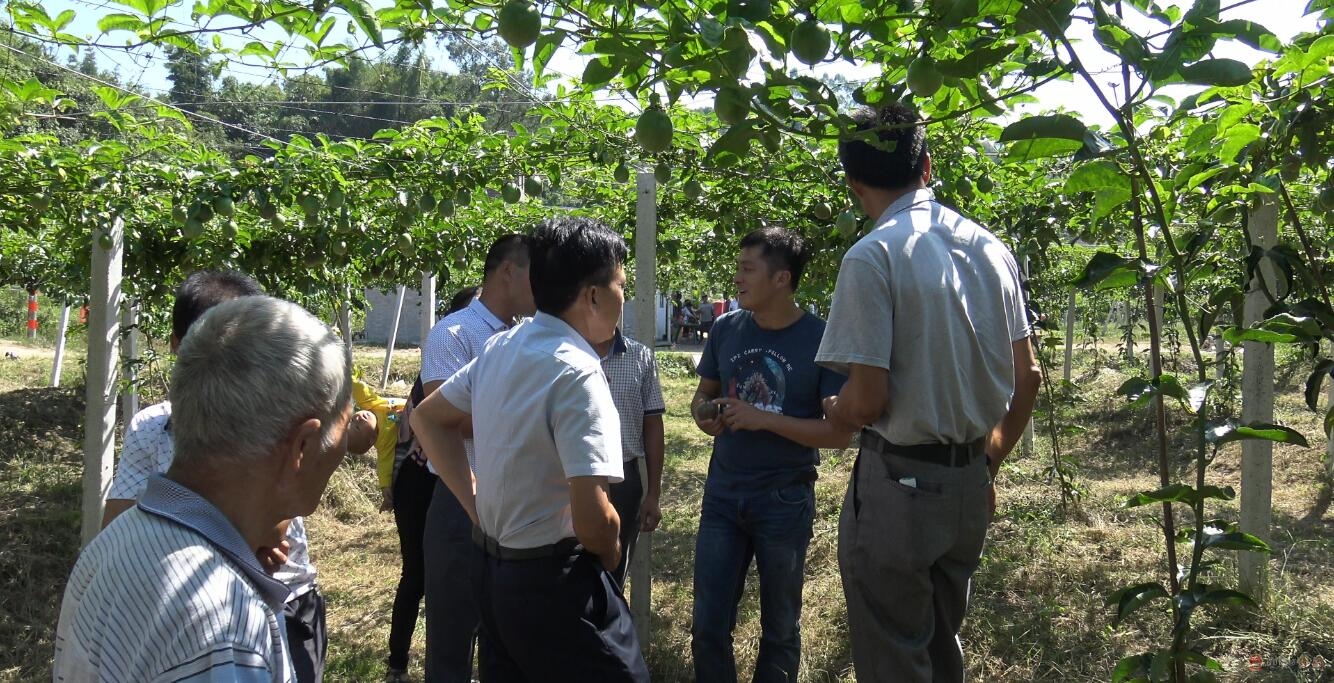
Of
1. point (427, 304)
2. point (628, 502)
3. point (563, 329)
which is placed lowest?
point (628, 502)

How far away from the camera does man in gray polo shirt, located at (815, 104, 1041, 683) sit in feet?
6.56

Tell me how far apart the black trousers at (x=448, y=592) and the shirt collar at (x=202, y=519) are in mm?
1799

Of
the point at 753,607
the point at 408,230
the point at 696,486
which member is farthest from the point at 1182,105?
the point at 696,486

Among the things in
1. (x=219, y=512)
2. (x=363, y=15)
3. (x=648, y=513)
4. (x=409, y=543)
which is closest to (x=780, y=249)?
(x=648, y=513)

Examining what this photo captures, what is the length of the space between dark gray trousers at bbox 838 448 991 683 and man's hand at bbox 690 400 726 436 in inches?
34.1

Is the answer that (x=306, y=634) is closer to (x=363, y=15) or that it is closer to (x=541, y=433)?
(x=541, y=433)

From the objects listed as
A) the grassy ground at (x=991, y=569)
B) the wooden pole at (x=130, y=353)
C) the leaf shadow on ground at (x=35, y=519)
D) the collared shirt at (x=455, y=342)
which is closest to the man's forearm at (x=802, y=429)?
the collared shirt at (x=455, y=342)

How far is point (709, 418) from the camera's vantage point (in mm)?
3041

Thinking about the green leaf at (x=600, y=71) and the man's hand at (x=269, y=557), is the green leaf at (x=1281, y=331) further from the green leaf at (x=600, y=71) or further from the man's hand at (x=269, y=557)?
the man's hand at (x=269, y=557)

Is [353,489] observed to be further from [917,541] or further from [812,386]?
[917,541]

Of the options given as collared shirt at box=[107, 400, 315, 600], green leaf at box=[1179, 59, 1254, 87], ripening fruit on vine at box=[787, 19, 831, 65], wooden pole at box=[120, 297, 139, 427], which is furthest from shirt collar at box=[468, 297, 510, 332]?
wooden pole at box=[120, 297, 139, 427]

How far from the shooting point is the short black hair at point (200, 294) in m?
2.03

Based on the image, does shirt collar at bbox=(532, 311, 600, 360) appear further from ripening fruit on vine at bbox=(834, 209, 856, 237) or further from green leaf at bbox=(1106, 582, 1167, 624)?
ripening fruit on vine at bbox=(834, 209, 856, 237)

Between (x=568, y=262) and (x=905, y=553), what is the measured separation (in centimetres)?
98
